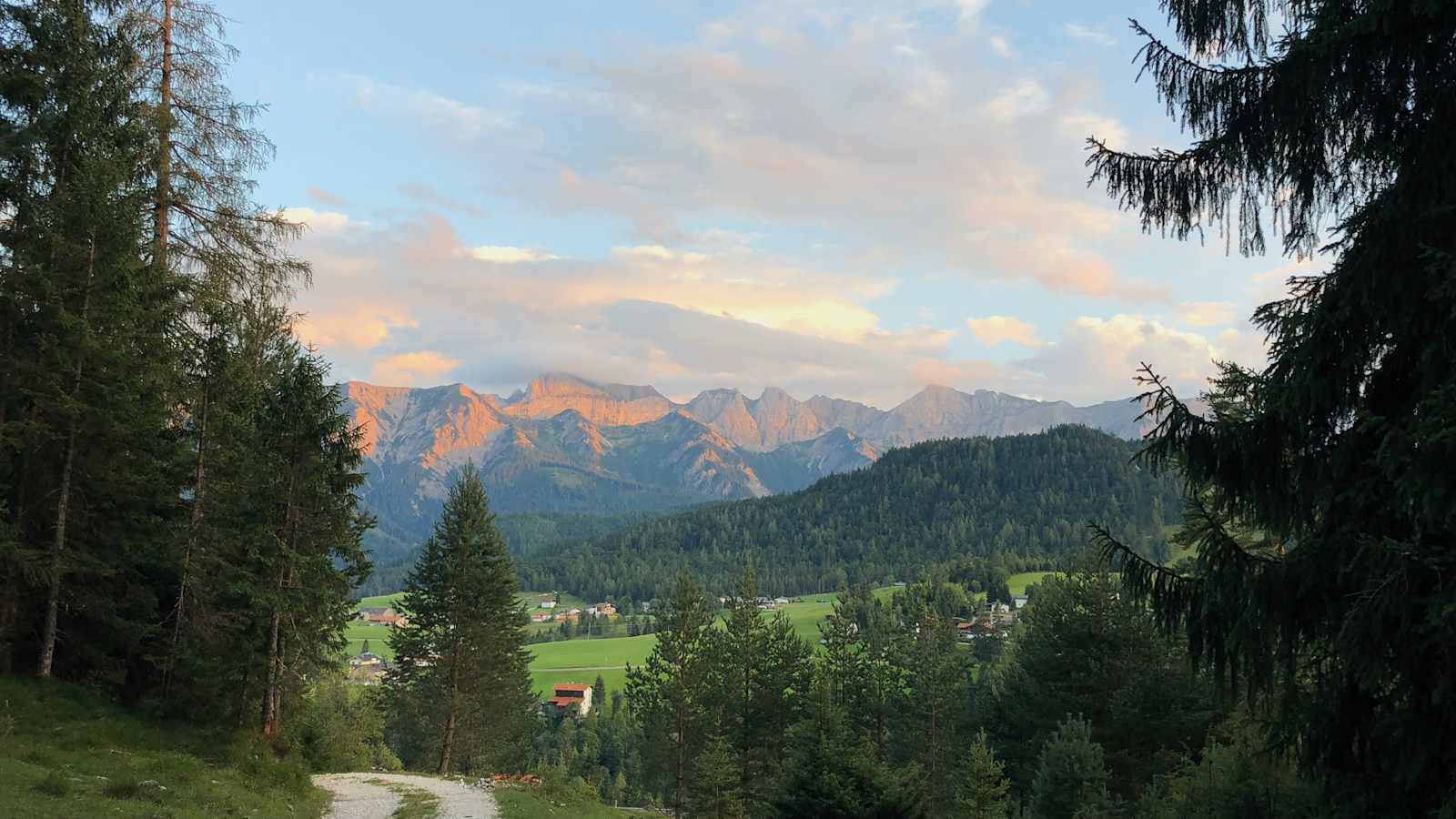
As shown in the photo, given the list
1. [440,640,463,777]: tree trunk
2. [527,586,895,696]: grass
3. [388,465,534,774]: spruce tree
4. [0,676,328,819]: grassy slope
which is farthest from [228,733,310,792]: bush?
[527,586,895,696]: grass

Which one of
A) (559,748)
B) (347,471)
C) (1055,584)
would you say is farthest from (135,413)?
Answer: (559,748)

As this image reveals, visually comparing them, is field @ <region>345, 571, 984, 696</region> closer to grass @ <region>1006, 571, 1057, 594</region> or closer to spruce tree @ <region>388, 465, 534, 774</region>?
grass @ <region>1006, 571, 1057, 594</region>

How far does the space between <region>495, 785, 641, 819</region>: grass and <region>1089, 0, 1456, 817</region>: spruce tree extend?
20.4 metres

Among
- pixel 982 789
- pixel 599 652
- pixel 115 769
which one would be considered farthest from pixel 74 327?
pixel 599 652

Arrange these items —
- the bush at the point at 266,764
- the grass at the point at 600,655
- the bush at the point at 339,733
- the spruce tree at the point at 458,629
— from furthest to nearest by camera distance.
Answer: the grass at the point at 600,655, the spruce tree at the point at 458,629, the bush at the point at 339,733, the bush at the point at 266,764

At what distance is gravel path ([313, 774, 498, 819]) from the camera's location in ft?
72.1

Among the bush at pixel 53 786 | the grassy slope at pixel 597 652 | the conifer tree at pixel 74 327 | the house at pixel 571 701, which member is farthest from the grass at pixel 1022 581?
the bush at pixel 53 786

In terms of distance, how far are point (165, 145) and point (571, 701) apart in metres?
114

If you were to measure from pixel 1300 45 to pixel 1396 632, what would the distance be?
4792 millimetres

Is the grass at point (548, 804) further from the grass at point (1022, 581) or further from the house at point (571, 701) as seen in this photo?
the grass at point (1022, 581)

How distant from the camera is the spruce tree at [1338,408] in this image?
20.0 feet

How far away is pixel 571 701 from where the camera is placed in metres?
124

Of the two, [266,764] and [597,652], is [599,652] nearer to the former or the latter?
[597,652]

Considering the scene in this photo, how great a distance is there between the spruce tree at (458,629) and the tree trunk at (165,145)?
24.5 m
